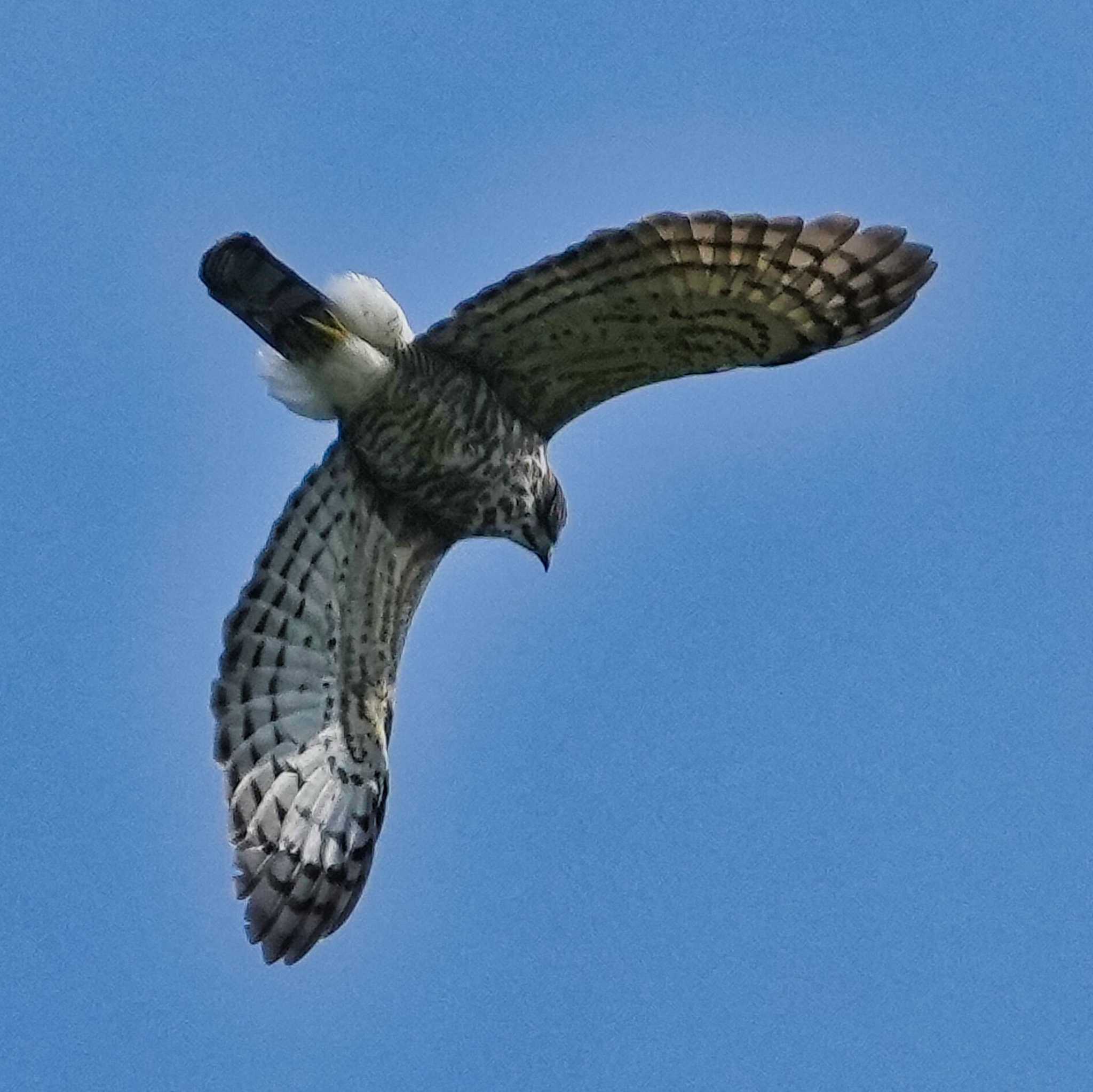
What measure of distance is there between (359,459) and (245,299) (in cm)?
105

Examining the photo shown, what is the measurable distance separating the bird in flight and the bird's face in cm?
1

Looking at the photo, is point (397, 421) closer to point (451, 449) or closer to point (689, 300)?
point (451, 449)

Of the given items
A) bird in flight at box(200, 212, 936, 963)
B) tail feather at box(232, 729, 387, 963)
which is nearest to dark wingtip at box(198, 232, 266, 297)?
bird in flight at box(200, 212, 936, 963)

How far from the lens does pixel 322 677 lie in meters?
12.8

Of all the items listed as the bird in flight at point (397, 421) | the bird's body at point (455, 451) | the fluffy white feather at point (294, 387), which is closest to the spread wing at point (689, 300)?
the bird in flight at point (397, 421)

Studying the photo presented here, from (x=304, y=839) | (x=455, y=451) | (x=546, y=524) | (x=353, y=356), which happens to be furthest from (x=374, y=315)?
(x=304, y=839)

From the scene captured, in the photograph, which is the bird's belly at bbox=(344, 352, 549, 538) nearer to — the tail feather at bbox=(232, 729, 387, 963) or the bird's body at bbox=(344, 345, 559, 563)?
the bird's body at bbox=(344, 345, 559, 563)

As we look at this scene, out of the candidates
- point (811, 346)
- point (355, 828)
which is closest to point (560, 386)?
point (811, 346)

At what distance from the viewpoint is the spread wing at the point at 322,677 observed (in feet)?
41.1

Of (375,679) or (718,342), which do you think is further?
(375,679)

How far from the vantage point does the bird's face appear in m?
12.7

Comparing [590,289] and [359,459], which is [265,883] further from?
[590,289]

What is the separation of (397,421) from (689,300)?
154cm

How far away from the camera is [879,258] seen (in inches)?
466
